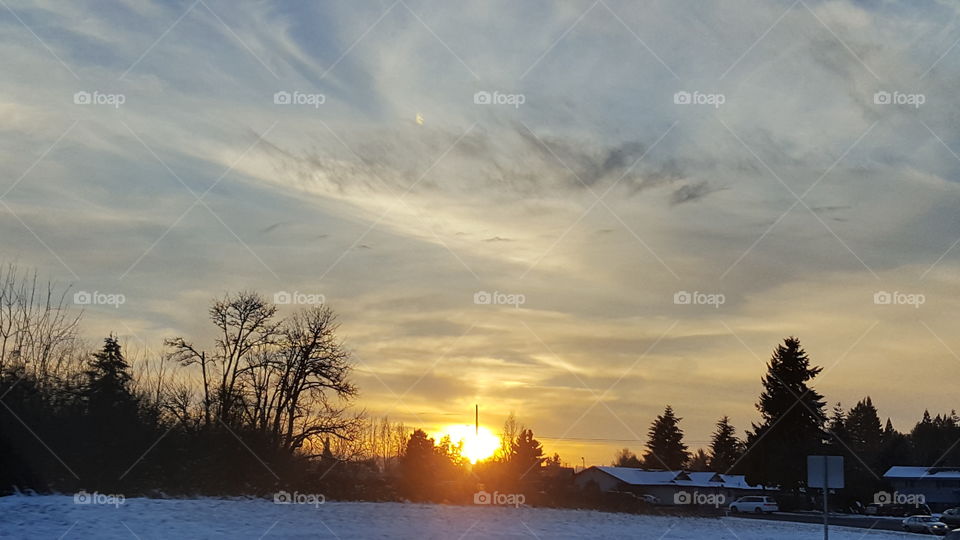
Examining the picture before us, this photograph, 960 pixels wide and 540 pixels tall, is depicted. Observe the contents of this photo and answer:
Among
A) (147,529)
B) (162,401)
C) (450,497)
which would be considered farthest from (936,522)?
(147,529)

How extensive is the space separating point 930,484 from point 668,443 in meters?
34.2

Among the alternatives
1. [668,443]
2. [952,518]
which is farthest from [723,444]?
[952,518]

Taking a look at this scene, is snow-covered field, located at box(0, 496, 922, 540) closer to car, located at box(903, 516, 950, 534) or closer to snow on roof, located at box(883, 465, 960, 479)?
car, located at box(903, 516, 950, 534)

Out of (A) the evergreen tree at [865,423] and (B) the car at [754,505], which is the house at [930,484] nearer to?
(B) the car at [754,505]

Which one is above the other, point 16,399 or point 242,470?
point 16,399

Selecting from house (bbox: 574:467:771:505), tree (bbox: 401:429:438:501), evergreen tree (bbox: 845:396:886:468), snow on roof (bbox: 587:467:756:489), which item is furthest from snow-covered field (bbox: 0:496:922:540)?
evergreen tree (bbox: 845:396:886:468)

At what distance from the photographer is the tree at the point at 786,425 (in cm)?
8344

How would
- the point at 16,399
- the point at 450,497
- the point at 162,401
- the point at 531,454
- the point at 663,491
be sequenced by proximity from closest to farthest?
the point at 16,399 < the point at 450,497 < the point at 162,401 < the point at 531,454 < the point at 663,491

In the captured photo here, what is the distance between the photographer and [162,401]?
45219 mm

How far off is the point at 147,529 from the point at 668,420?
112m

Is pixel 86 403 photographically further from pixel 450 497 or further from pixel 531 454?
pixel 531 454

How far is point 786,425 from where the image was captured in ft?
286

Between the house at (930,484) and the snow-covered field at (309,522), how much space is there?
8289 centimetres

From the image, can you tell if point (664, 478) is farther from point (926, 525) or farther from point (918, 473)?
point (926, 525)
